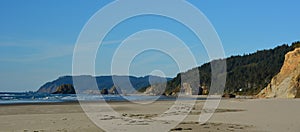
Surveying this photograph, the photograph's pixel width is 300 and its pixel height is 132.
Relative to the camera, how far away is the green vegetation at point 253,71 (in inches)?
4906

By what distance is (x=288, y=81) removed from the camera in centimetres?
6462

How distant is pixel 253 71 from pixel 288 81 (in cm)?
7650

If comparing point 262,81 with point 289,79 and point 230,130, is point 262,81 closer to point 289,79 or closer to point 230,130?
point 289,79

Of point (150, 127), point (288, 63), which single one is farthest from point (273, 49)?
point (150, 127)

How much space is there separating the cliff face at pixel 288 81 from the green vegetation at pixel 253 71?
4060 centimetres

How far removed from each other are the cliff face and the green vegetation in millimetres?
40598

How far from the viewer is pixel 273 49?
6093 inches

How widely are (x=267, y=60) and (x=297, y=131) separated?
137 m

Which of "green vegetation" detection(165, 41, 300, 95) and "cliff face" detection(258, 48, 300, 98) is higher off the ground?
"green vegetation" detection(165, 41, 300, 95)

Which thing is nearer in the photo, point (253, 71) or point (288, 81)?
point (288, 81)

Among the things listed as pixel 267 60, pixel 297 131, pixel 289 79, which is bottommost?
pixel 297 131

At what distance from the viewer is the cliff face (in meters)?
58.8

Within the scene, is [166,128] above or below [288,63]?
below

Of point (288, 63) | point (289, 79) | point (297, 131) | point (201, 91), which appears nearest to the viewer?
point (297, 131)
